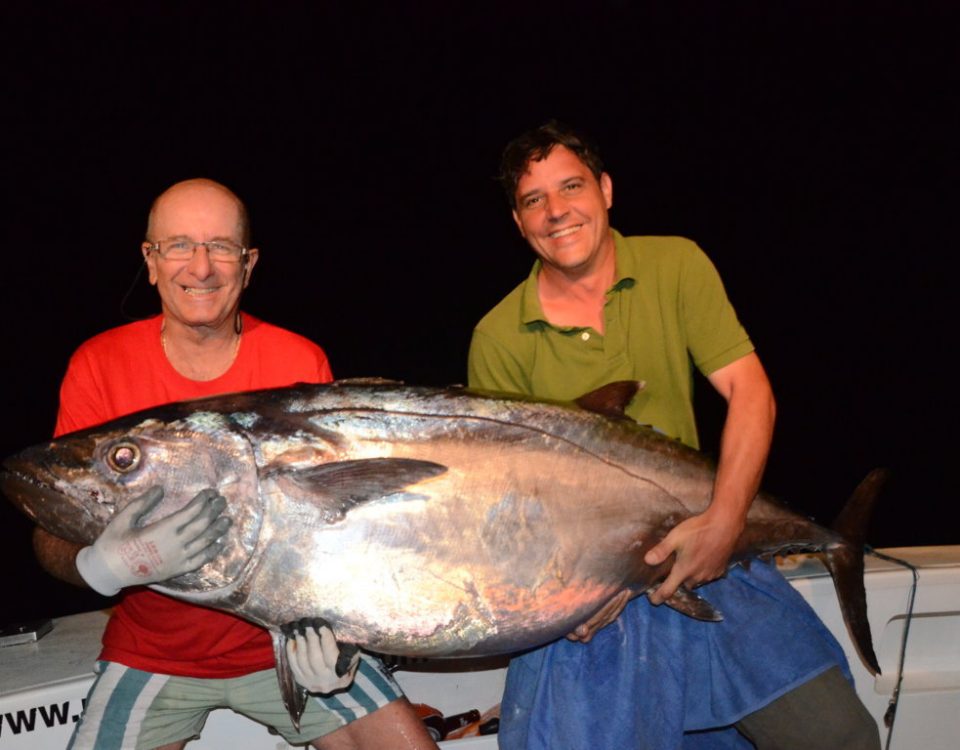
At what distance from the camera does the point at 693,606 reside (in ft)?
7.20

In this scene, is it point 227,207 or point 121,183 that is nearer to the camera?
point 227,207

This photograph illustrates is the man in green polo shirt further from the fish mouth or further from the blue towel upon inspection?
the fish mouth

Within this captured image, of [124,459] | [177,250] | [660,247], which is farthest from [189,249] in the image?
[660,247]

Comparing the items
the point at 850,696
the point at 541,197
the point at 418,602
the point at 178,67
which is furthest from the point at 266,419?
the point at 178,67

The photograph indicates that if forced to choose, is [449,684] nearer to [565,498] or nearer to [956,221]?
[565,498]

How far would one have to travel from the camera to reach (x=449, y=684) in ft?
8.80

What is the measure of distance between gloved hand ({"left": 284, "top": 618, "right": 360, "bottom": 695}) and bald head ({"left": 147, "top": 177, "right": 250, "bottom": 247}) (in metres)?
1.10

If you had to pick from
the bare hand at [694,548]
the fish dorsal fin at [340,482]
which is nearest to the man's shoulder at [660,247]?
the bare hand at [694,548]

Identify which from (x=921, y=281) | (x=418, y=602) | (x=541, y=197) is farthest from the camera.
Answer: (x=921, y=281)

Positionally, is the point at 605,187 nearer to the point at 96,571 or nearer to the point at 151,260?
the point at 151,260

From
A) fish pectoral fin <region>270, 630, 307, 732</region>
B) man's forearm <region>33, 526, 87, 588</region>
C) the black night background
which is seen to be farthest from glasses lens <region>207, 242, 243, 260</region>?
the black night background

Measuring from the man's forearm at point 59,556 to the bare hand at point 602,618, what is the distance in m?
1.25

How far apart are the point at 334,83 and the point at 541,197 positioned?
Answer: 1653 centimetres

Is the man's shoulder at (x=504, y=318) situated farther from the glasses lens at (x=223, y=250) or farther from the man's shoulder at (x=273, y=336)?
the glasses lens at (x=223, y=250)
